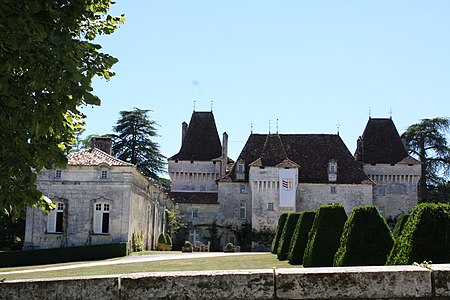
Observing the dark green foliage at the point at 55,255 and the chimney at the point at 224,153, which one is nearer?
the dark green foliage at the point at 55,255

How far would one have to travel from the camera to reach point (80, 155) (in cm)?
3503

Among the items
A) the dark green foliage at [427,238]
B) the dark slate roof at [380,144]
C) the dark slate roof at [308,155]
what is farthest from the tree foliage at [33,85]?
the dark slate roof at [380,144]

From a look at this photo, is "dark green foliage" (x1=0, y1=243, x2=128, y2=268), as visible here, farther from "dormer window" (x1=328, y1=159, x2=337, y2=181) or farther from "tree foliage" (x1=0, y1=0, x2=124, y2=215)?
"dormer window" (x1=328, y1=159, x2=337, y2=181)

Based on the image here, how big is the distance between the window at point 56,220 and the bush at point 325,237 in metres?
20.1

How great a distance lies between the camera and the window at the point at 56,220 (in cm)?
3344

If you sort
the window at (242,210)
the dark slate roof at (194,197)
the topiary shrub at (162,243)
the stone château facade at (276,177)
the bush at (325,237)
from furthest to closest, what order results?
the window at (242,210), the dark slate roof at (194,197), the stone château facade at (276,177), the topiary shrub at (162,243), the bush at (325,237)

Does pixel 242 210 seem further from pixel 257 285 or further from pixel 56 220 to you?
pixel 257 285

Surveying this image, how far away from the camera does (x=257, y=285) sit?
5.88 meters

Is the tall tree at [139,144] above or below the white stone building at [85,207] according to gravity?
above

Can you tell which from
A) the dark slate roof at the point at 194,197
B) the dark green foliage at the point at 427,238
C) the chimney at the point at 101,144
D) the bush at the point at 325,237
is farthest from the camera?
the dark slate roof at the point at 194,197

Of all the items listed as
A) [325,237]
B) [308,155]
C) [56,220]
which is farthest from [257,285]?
[308,155]

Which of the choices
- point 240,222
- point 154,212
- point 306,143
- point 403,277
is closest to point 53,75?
point 403,277

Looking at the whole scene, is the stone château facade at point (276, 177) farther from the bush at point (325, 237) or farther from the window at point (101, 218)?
the bush at point (325, 237)

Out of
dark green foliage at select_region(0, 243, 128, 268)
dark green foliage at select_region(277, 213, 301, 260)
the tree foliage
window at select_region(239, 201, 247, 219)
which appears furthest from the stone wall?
window at select_region(239, 201, 247, 219)
